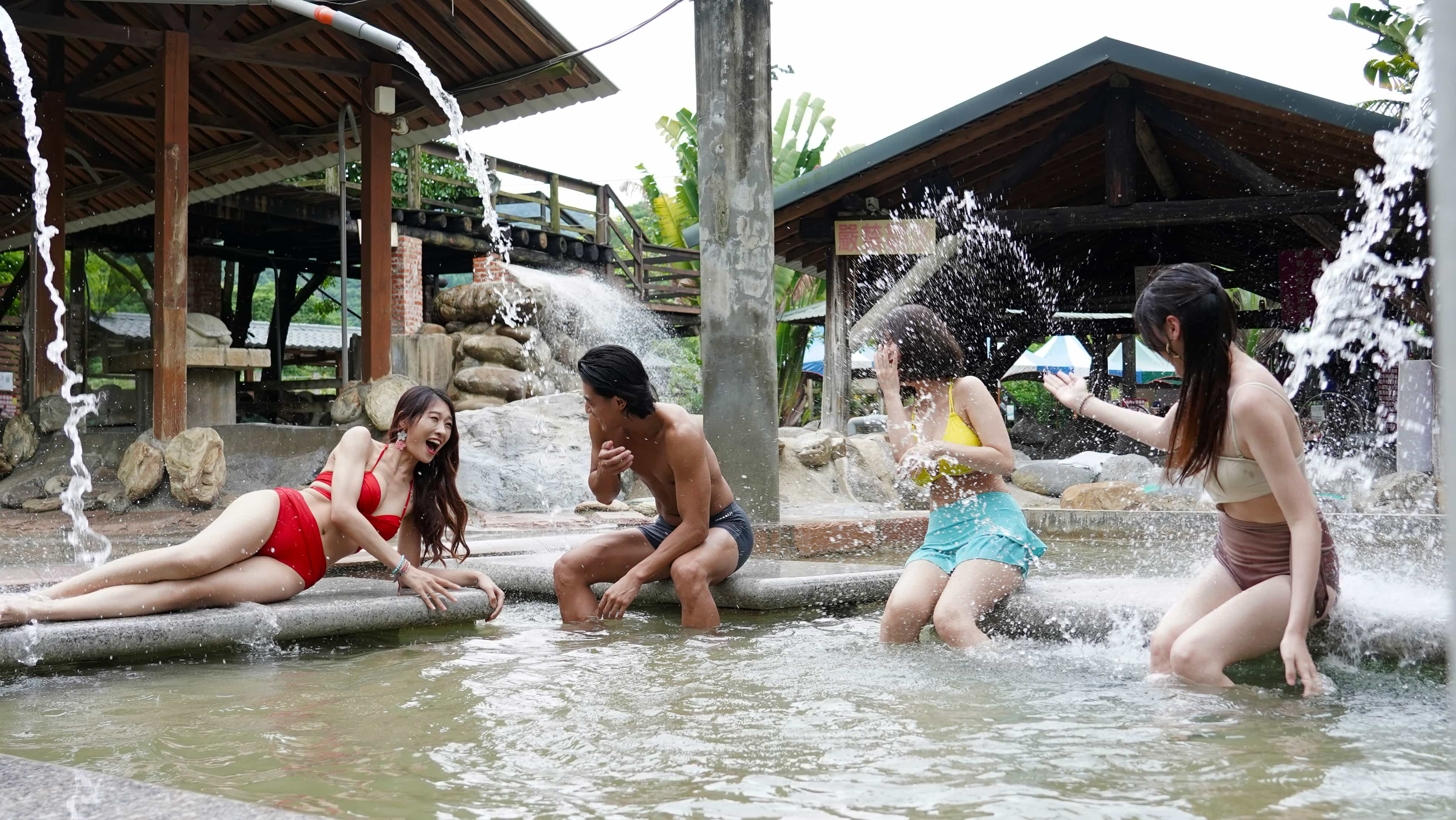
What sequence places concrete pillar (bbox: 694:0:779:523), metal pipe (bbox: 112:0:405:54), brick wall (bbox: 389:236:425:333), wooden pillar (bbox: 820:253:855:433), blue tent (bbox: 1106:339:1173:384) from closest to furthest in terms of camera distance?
concrete pillar (bbox: 694:0:779:523) → metal pipe (bbox: 112:0:405:54) → wooden pillar (bbox: 820:253:855:433) → brick wall (bbox: 389:236:425:333) → blue tent (bbox: 1106:339:1173:384)

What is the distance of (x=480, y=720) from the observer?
10.8 ft

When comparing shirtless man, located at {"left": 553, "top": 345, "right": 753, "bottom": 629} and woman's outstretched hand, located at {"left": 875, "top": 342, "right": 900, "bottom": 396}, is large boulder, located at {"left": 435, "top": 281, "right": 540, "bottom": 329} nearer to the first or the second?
shirtless man, located at {"left": 553, "top": 345, "right": 753, "bottom": 629}

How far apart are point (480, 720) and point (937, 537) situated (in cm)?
204

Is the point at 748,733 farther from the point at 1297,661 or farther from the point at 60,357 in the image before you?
the point at 60,357

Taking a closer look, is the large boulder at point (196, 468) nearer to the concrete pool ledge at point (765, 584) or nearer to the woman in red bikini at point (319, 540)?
the concrete pool ledge at point (765, 584)

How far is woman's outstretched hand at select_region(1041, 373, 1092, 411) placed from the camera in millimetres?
3996

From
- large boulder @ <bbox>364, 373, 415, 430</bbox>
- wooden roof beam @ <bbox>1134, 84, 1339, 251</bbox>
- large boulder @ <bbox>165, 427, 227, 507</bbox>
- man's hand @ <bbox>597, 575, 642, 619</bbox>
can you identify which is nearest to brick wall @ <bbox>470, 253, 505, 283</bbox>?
large boulder @ <bbox>364, 373, 415, 430</bbox>

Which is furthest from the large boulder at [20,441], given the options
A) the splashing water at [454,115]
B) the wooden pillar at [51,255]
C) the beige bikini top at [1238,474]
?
the beige bikini top at [1238,474]

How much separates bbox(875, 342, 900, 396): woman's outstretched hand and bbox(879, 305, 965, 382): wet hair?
22 mm

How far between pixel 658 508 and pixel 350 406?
22.1 feet

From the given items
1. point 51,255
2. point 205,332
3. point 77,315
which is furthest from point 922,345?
point 77,315

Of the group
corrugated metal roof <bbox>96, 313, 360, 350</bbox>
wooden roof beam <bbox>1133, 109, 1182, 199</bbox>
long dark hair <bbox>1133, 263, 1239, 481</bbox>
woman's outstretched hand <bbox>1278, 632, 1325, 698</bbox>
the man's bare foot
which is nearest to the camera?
woman's outstretched hand <bbox>1278, 632, 1325, 698</bbox>

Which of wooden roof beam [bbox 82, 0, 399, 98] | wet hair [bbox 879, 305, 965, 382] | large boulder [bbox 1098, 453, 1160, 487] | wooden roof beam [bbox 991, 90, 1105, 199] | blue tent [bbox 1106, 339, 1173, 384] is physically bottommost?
large boulder [bbox 1098, 453, 1160, 487]

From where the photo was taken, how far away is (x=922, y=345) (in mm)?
4453
